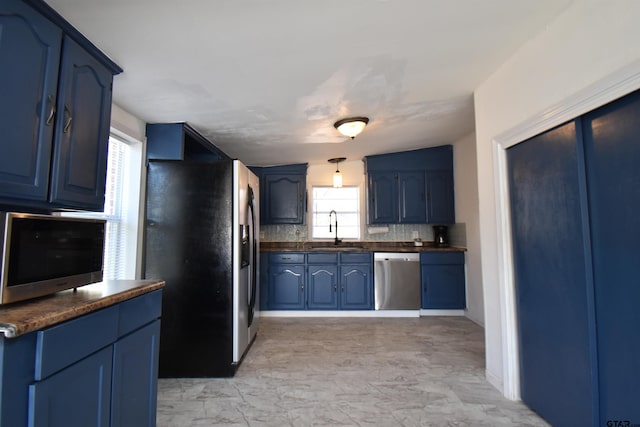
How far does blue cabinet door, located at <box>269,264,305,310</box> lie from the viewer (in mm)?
4039

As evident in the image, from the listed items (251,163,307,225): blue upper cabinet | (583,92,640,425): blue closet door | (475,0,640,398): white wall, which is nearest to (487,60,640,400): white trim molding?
(475,0,640,398): white wall

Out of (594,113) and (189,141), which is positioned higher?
(189,141)

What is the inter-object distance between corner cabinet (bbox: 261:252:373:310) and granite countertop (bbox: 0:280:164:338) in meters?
2.59

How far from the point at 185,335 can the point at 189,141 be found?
1880mm

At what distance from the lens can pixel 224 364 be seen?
237 cm

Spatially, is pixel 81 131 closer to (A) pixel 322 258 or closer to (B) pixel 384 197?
(A) pixel 322 258

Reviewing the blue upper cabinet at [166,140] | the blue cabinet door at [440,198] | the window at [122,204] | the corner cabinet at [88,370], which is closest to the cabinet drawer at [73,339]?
the corner cabinet at [88,370]

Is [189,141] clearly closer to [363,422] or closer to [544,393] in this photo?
[363,422]

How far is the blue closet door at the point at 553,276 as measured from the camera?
151cm

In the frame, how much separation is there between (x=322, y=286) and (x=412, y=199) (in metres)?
1.79

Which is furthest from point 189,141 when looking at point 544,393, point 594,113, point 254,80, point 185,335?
point 544,393

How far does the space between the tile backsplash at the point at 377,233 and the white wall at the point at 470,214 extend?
42 cm

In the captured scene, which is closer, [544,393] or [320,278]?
[544,393]

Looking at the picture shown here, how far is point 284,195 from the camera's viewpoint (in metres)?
4.52
